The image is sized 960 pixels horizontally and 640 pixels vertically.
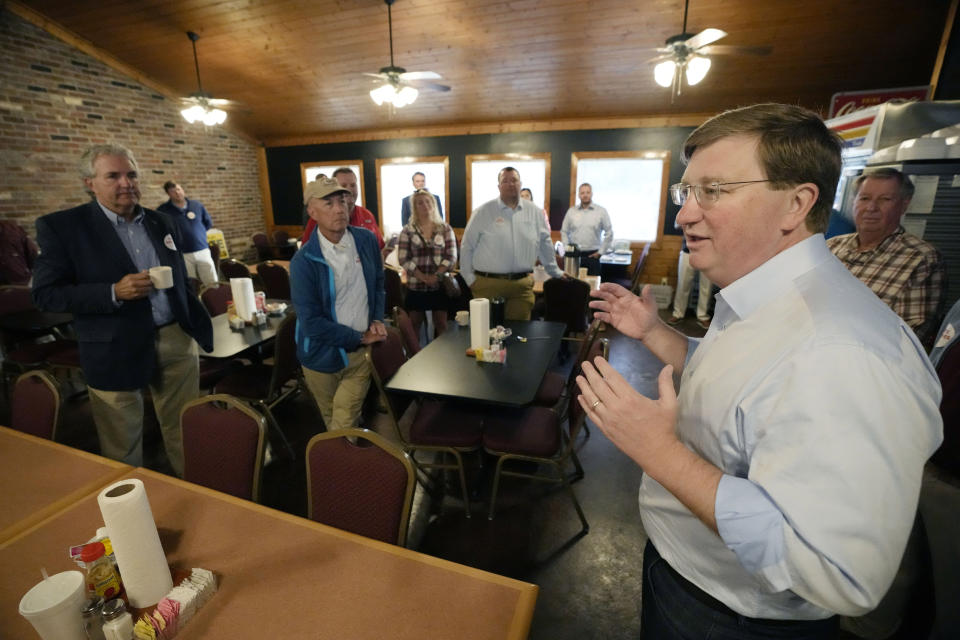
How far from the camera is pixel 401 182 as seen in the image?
8367mm

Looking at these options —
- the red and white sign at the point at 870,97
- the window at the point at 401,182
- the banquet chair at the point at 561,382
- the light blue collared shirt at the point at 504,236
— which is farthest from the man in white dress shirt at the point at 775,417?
the window at the point at 401,182

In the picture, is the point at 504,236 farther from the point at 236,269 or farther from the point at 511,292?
the point at 236,269

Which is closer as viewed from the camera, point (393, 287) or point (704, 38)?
point (704, 38)

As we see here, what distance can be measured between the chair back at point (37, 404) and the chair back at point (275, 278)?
2.67 meters

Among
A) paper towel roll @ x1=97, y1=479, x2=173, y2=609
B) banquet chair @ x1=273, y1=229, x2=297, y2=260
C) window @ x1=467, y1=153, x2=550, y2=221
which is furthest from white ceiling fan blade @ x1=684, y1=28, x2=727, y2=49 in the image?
banquet chair @ x1=273, y1=229, x2=297, y2=260

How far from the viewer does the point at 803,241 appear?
0.86 metres

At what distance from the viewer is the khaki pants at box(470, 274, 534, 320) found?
3.98 meters

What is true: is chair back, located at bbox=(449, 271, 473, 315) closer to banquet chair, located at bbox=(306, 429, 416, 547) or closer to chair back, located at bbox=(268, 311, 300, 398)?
chair back, located at bbox=(268, 311, 300, 398)

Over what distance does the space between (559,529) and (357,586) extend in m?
1.55

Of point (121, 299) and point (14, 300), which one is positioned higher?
point (121, 299)

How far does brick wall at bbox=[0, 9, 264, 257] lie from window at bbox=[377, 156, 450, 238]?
127 inches

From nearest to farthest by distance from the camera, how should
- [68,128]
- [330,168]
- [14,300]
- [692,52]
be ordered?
[692,52] < [14,300] < [68,128] < [330,168]

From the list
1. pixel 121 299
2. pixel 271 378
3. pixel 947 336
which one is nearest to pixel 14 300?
pixel 271 378

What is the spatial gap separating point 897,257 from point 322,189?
3.23m
